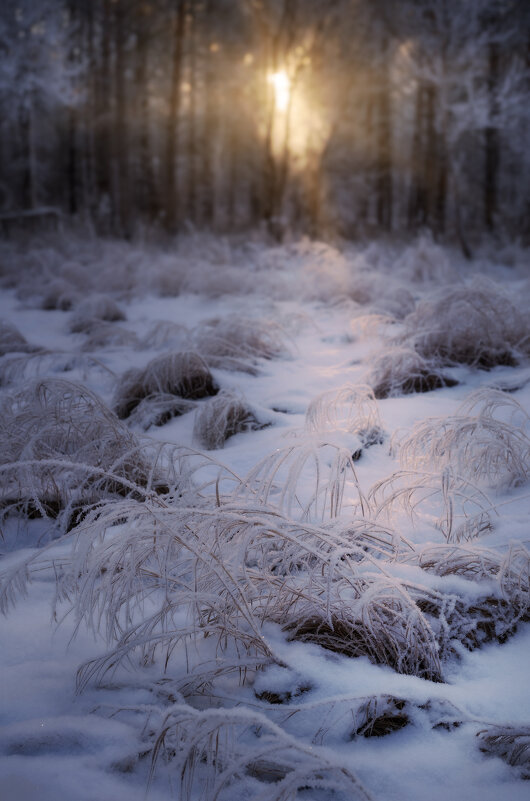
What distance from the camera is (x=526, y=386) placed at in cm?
295

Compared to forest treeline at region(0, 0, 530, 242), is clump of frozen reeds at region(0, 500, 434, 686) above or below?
below

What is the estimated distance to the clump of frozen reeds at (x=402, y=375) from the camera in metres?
3.05

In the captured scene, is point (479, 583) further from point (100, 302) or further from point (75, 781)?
point (100, 302)

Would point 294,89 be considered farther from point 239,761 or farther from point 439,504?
point 239,761

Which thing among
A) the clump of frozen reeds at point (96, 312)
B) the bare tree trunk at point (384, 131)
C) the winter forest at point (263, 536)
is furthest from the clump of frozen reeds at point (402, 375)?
the bare tree trunk at point (384, 131)

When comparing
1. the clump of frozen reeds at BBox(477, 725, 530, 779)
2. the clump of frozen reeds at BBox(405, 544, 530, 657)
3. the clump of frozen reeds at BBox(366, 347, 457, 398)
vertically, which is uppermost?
the clump of frozen reeds at BBox(366, 347, 457, 398)

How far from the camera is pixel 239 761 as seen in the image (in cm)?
84

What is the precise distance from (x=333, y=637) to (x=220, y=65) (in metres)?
19.2

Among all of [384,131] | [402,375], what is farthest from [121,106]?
[402,375]

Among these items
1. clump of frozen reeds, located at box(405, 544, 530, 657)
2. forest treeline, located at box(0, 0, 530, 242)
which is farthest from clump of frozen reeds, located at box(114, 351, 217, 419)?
forest treeline, located at box(0, 0, 530, 242)

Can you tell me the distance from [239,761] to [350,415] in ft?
5.64

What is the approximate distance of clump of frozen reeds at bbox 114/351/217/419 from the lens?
9.94 feet

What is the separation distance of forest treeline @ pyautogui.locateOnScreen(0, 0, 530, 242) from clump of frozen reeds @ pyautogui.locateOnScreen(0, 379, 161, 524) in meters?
11.1

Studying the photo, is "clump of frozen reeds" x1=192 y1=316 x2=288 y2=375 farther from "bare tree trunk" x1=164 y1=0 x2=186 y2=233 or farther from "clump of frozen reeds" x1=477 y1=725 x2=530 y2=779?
"bare tree trunk" x1=164 y1=0 x2=186 y2=233
